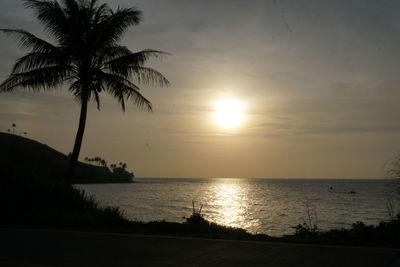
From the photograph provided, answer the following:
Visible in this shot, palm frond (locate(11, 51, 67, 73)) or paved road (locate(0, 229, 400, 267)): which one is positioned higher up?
palm frond (locate(11, 51, 67, 73))

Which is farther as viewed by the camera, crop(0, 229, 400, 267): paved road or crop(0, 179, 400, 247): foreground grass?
crop(0, 179, 400, 247): foreground grass

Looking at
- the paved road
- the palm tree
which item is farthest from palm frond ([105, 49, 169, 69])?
the paved road

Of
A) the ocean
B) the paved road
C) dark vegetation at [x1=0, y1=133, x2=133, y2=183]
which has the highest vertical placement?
dark vegetation at [x1=0, y1=133, x2=133, y2=183]

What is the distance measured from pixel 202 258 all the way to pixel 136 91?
12041mm

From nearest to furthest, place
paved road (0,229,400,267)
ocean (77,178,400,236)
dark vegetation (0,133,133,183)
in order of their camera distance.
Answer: paved road (0,229,400,267) < dark vegetation (0,133,133,183) < ocean (77,178,400,236)

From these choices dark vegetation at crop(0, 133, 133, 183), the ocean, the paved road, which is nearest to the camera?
the paved road

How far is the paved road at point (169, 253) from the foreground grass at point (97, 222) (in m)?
1.41

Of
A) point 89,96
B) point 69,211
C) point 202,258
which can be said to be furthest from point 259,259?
point 89,96

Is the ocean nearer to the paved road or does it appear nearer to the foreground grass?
the foreground grass

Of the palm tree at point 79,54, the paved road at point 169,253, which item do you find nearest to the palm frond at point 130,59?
the palm tree at point 79,54

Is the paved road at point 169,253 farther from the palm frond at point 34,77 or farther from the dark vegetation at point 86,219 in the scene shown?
the palm frond at point 34,77

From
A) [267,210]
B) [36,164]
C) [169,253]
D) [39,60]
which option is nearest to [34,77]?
[39,60]

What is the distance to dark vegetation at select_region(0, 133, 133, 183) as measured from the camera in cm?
1614

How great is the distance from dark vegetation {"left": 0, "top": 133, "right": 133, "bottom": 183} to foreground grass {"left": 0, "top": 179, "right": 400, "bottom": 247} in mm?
1142
